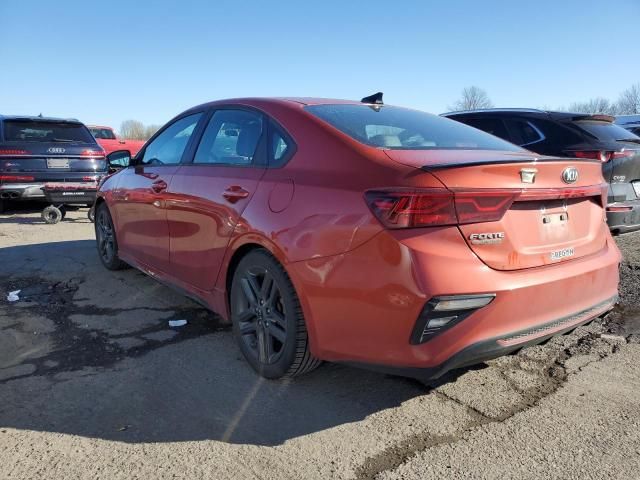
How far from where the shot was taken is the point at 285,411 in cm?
271

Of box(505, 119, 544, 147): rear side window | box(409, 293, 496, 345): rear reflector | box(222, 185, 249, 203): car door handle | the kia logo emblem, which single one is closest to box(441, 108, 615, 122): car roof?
box(505, 119, 544, 147): rear side window

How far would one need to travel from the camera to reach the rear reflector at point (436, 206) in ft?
7.43

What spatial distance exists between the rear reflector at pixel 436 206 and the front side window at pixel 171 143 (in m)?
2.22

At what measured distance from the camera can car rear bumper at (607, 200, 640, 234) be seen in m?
5.00

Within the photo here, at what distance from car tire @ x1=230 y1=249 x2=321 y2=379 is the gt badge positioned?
0.97m

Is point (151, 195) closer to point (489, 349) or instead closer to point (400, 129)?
point (400, 129)

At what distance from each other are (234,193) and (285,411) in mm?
1304

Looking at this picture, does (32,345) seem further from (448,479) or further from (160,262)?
(448,479)

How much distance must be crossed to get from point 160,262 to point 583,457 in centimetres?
319

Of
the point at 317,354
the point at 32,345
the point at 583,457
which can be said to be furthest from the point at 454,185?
the point at 32,345

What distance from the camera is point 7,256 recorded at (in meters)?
6.20

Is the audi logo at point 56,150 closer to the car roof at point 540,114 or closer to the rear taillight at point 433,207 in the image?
the car roof at point 540,114

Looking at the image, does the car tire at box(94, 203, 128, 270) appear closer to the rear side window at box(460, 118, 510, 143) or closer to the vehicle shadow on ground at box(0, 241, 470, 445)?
the vehicle shadow on ground at box(0, 241, 470, 445)

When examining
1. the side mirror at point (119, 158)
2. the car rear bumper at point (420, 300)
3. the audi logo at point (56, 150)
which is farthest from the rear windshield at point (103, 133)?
the car rear bumper at point (420, 300)
